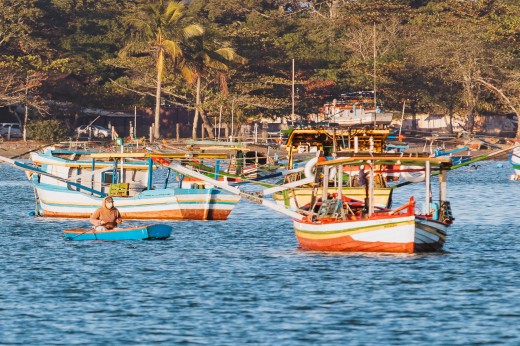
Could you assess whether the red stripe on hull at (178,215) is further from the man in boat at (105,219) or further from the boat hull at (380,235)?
the boat hull at (380,235)

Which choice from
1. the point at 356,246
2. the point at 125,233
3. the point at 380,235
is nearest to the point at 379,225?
the point at 380,235

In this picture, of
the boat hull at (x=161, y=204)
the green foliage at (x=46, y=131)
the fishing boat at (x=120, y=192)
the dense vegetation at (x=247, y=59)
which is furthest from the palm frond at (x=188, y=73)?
the boat hull at (x=161, y=204)

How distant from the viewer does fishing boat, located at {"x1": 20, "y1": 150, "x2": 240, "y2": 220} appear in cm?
5591

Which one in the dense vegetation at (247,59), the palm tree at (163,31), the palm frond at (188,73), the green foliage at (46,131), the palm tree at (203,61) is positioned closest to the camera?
the green foliage at (46,131)

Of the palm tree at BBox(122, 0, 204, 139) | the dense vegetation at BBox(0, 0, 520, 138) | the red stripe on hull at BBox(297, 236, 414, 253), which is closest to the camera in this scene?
the red stripe on hull at BBox(297, 236, 414, 253)

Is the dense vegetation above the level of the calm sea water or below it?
above

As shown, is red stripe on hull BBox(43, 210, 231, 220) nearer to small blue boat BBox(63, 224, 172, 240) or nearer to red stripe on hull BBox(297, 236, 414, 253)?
small blue boat BBox(63, 224, 172, 240)

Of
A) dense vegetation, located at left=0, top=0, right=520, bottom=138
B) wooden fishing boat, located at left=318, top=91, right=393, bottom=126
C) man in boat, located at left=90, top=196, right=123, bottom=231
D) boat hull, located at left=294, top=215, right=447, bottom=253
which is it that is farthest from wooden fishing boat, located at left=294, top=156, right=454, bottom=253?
dense vegetation, located at left=0, top=0, right=520, bottom=138

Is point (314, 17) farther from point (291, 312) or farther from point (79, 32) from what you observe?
point (291, 312)

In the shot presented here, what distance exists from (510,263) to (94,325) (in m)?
17.5

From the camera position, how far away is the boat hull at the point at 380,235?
38.4 metres

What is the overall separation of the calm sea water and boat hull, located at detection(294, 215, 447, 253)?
42 centimetres

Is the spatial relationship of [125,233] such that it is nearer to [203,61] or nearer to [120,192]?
[120,192]

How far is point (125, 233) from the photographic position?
Answer: 45250 mm
